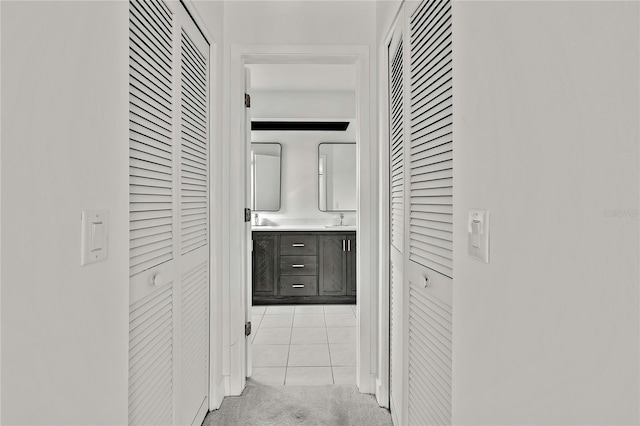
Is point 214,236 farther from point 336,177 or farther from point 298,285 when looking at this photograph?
point 336,177

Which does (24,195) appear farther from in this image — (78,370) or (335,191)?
(335,191)

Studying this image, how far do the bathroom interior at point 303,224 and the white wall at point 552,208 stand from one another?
6.35 feet

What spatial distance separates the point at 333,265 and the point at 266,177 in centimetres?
141

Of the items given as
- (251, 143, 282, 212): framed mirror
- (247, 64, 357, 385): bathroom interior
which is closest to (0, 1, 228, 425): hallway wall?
(247, 64, 357, 385): bathroom interior

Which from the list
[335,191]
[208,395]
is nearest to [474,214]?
[208,395]

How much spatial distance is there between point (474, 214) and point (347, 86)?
11.8 feet

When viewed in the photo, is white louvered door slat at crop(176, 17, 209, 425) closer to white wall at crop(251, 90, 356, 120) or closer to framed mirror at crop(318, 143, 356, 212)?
white wall at crop(251, 90, 356, 120)

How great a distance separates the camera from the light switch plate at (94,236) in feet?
2.88

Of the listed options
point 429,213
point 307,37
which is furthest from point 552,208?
point 307,37

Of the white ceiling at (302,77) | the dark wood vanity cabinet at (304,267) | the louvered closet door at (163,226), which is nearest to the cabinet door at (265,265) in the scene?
the dark wood vanity cabinet at (304,267)

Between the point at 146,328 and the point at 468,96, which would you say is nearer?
the point at 468,96

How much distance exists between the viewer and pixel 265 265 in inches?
176

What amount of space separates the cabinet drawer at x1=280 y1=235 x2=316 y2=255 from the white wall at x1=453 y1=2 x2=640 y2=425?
3.49 meters

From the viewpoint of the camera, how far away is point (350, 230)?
14.7 ft
